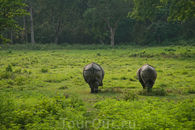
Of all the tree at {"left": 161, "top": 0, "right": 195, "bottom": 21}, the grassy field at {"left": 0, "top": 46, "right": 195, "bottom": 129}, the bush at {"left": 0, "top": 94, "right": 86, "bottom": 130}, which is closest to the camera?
the bush at {"left": 0, "top": 94, "right": 86, "bottom": 130}

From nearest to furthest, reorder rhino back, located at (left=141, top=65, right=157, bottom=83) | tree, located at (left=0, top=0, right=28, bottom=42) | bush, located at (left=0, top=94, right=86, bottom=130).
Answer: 1. bush, located at (left=0, top=94, right=86, bottom=130)
2. rhino back, located at (left=141, top=65, right=157, bottom=83)
3. tree, located at (left=0, top=0, right=28, bottom=42)

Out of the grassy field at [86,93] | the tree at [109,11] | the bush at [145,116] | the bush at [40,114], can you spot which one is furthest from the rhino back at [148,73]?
the tree at [109,11]

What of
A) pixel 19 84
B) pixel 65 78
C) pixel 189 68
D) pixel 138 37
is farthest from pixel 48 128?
pixel 138 37

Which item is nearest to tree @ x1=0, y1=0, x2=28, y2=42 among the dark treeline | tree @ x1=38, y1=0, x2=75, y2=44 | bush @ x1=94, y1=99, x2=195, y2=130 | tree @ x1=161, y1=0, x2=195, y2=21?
bush @ x1=94, y1=99, x2=195, y2=130

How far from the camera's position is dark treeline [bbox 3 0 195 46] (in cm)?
4525

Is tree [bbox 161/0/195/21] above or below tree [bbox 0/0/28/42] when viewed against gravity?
above

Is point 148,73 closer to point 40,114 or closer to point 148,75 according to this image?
point 148,75

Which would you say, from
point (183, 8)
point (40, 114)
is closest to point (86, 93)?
point (40, 114)

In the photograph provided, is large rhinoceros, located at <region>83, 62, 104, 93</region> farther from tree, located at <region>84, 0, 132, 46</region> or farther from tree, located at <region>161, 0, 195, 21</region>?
tree, located at <region>84, 0, 132, 46</region>

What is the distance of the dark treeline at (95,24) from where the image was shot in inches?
1781

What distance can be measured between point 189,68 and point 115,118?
45.1ft

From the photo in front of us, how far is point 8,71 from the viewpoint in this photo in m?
17.2

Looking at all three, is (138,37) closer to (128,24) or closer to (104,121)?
(128,24)

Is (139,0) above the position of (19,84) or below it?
above
